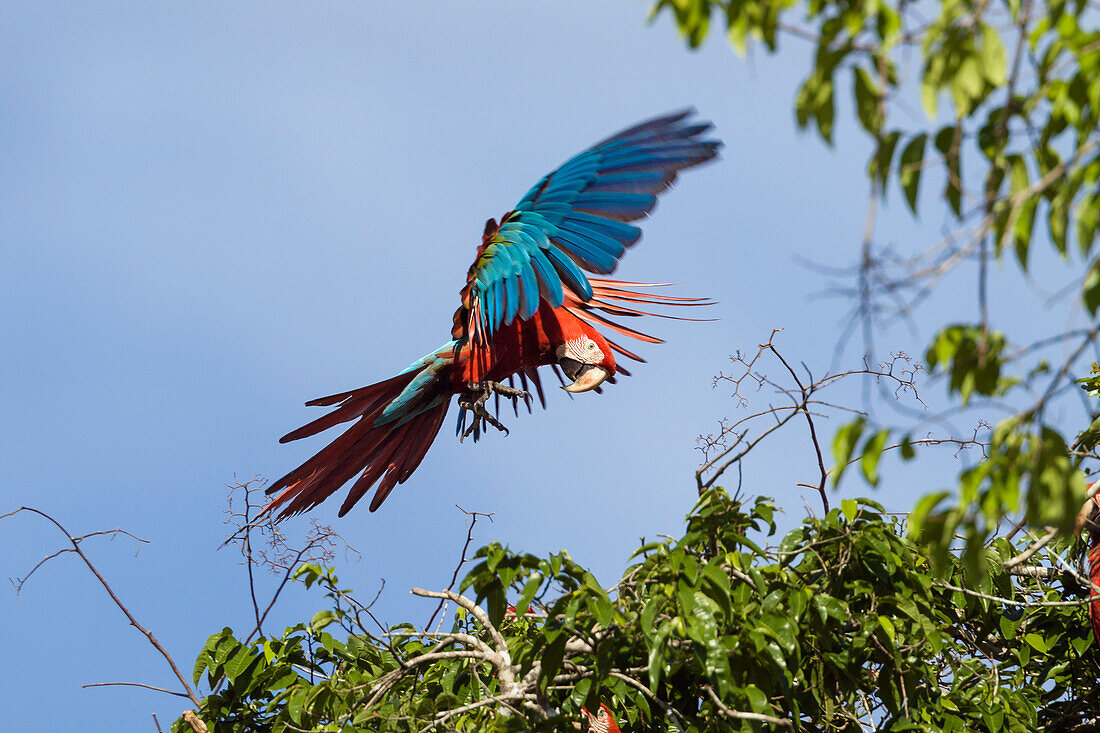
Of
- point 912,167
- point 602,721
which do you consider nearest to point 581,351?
point 602,721

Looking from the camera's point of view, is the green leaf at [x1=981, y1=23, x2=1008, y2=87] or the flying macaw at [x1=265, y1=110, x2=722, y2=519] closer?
the green leaf at [x1=981, y1=23, x2=1008, y2=87]

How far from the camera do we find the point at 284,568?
3268mm

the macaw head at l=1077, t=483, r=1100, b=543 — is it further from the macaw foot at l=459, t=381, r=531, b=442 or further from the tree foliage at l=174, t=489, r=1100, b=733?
the macaw foot at l=459, t=381, r=531, b=442

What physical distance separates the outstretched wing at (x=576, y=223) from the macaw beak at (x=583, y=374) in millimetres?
222

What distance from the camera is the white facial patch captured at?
341cm

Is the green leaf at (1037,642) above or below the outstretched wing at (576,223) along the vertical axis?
below

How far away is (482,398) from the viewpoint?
342cm

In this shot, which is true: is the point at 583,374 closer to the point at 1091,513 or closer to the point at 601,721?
the point at 601,721

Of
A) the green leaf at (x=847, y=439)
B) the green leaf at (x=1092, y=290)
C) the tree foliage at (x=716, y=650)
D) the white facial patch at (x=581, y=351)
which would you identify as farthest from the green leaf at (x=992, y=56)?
the white facial patch at (x=581, y=351)

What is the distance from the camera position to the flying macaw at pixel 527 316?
3.23 meters

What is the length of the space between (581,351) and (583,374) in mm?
78

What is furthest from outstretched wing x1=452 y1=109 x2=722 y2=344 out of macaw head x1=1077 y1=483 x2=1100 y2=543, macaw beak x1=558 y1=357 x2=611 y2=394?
macaw head x1=1077 y1=483 x2=1100 y2=543

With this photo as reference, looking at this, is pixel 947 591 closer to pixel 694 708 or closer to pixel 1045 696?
pixel 1045 696

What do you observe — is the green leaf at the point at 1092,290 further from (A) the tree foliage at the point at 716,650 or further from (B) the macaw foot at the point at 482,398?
(B) the macaw foot at the point at 482,398
